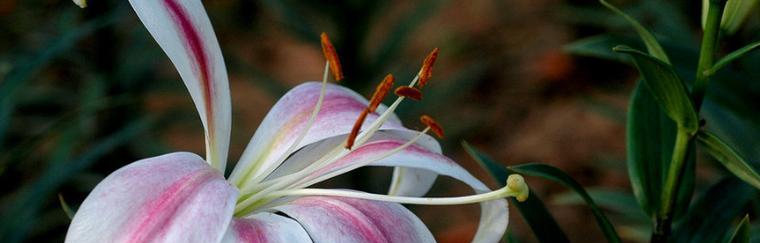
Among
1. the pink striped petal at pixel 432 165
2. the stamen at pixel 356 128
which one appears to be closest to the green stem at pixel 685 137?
the pink striped petal at pixel 432 165

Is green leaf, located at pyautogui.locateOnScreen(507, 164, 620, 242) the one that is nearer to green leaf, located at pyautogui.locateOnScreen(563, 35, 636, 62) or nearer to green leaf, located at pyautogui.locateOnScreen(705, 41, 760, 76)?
green leaf, located at pyautogui.locateOnScreen(705, 41, 760, 76)

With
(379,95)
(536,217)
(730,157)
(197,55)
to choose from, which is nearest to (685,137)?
(730,157)

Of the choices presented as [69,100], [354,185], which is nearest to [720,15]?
[354,185]

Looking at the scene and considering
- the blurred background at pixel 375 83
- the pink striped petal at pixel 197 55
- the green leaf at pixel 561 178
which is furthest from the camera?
the blurred background at pixel 375 83

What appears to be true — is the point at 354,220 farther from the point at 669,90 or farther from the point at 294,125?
the point at 669,90

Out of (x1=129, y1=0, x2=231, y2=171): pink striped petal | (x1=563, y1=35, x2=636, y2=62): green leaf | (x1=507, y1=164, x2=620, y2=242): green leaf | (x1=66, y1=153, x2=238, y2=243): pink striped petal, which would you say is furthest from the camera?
(x1=563, y1=35, x2=636, y2=62): green leaf

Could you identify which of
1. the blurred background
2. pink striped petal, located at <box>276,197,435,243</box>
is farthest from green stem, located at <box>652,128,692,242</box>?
pink striped petal, located at <box>276,197,435,243</box>

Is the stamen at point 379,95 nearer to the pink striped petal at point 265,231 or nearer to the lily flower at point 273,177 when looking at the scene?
the lily flower at point 273,177

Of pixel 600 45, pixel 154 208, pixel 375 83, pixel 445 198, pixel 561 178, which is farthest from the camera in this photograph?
pixel 375 83
